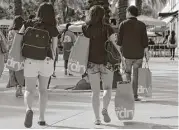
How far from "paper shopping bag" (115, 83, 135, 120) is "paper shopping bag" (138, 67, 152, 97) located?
7.49ft

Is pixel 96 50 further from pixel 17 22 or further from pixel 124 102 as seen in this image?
pixel 17 22

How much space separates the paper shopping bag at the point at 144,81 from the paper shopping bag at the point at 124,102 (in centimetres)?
228

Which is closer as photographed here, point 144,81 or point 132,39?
point 132,39

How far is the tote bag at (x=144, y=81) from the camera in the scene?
1010 cm

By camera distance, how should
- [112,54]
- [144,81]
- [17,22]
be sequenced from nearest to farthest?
[112,54] → [144,81] → [17,22]

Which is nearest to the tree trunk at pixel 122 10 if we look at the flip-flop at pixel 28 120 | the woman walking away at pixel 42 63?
the woman walking away at pixel 42 63

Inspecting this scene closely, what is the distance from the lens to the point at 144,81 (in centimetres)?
1016

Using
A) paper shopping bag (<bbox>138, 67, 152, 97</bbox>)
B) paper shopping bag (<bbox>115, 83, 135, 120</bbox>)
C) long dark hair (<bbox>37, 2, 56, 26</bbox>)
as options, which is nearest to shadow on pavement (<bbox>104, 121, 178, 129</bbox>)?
paper shopping bag (<bbox>115, 83, 135, 120</bbox>)

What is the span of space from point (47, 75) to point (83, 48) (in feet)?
2.20

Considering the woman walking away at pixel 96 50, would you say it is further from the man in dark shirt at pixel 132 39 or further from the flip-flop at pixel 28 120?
the man in dark shirt at pixel 132 39

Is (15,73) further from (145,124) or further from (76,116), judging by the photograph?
(145,124)

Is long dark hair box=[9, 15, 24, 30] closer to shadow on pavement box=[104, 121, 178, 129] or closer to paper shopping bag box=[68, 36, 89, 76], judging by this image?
paper shopping bag box=[68, 36, 89, 76]

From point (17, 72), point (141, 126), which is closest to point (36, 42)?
point (141, 126)

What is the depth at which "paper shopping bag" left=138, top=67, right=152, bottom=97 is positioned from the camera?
10102 mm
